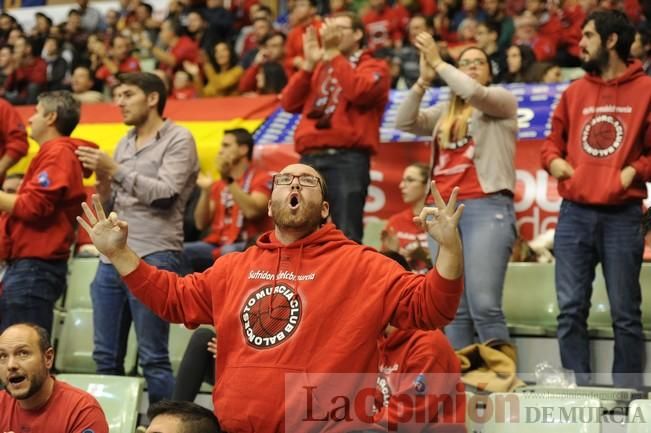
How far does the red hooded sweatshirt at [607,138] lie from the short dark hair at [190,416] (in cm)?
237

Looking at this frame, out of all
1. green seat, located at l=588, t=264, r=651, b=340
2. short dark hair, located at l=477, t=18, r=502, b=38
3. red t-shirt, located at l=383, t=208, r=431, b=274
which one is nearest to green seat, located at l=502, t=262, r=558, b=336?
green seat, located at l=588, t=264, r=651, b=340

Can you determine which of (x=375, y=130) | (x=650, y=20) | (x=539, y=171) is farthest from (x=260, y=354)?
(x=650, y=20)

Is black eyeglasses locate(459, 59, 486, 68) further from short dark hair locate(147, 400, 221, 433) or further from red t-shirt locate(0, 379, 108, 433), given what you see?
short dark hair locate(147, 400, 221, 433)

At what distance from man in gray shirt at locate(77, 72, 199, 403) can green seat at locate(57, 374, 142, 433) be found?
0.65ft

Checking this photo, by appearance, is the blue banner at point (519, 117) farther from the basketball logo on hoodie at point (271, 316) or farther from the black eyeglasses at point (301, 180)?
the basketball logo on hoodie at point (271, 316)

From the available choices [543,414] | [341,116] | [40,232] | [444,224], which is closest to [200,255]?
[341,116]

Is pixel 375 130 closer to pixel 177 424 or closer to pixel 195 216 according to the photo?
pixel 195 216

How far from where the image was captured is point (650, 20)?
9672 millimetres

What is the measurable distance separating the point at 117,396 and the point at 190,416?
64.3 inches

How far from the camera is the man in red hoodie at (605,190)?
518 cm

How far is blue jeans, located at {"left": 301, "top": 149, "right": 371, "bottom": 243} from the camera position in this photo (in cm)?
607

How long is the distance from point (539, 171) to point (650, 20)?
10.1 feet

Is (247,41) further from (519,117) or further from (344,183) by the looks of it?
(344,183)

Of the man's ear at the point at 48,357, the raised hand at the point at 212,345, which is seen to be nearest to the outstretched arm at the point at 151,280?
the man's ear at the point at 48,357
